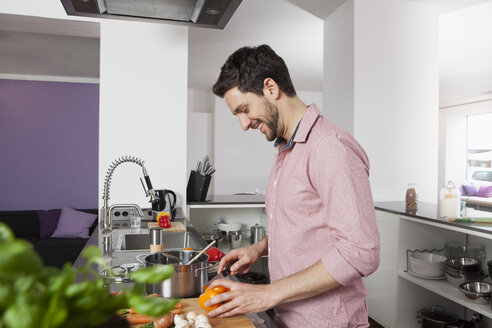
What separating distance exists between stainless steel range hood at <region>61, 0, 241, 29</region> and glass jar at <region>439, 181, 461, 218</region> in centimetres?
171

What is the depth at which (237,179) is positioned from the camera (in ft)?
26.7

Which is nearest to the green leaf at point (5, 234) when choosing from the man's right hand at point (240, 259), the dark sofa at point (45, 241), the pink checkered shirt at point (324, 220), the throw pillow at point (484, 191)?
the pink checkered shirt at point (324, 220)

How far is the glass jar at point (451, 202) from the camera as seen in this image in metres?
2.53

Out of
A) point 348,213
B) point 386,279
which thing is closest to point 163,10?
point 348,213

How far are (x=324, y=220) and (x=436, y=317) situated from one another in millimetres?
2106

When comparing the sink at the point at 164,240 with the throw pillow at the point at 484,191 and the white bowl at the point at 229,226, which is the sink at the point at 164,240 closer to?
the white bowl at the point at 229,226

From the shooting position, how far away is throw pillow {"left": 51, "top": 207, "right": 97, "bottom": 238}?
5059mm

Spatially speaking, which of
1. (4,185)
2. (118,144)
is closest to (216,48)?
(118,144)

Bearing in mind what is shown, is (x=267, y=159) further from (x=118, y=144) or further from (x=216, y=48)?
(x=118, y=144)

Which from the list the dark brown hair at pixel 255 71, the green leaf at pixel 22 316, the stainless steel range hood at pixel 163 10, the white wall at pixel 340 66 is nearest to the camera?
the green leaf at pixel 22 316

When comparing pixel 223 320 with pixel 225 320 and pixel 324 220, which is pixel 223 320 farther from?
pixel 324 220

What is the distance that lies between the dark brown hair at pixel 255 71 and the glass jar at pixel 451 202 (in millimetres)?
1712

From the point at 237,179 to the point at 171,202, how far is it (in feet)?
17.0

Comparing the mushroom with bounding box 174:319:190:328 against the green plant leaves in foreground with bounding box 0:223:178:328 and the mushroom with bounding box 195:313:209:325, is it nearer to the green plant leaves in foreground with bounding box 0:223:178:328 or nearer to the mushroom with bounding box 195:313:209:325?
the mushroom with bounding box 195:313:209:325
